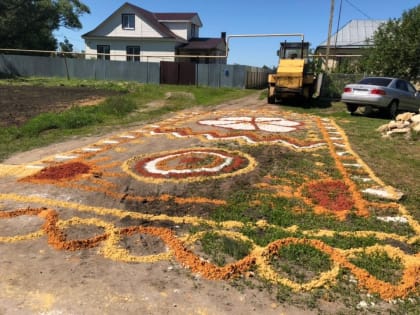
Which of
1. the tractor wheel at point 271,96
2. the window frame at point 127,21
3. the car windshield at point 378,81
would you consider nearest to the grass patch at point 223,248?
the car windshield at point 378,81

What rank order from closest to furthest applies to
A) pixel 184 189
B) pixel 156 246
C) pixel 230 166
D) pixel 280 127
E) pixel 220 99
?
1. pixel 156 246
2. pixel 184 189
3. pixel 230 166
4. pixel 280 127
5. pixel 220 99

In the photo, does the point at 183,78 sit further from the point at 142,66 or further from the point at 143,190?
the point at 143,190

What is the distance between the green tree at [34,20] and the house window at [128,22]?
11.0 m

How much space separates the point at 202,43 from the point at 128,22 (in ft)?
26.7

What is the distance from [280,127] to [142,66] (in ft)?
64.7

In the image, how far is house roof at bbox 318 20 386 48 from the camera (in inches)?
1610

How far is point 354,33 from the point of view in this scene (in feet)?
139

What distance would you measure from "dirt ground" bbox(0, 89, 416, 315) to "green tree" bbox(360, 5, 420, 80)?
1589 centimetres

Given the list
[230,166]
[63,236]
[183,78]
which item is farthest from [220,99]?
[63,236]

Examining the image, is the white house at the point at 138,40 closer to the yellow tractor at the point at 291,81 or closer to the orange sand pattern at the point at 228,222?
the yellow tractor at the point at 291,81

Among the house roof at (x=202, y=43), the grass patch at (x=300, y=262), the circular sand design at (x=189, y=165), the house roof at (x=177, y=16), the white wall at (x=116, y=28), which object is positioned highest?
the house roof at (x=177, y=16)

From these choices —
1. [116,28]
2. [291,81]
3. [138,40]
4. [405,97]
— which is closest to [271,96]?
[291,81]

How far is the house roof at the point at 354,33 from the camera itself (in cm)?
4091

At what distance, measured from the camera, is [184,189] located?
20.0 ft
